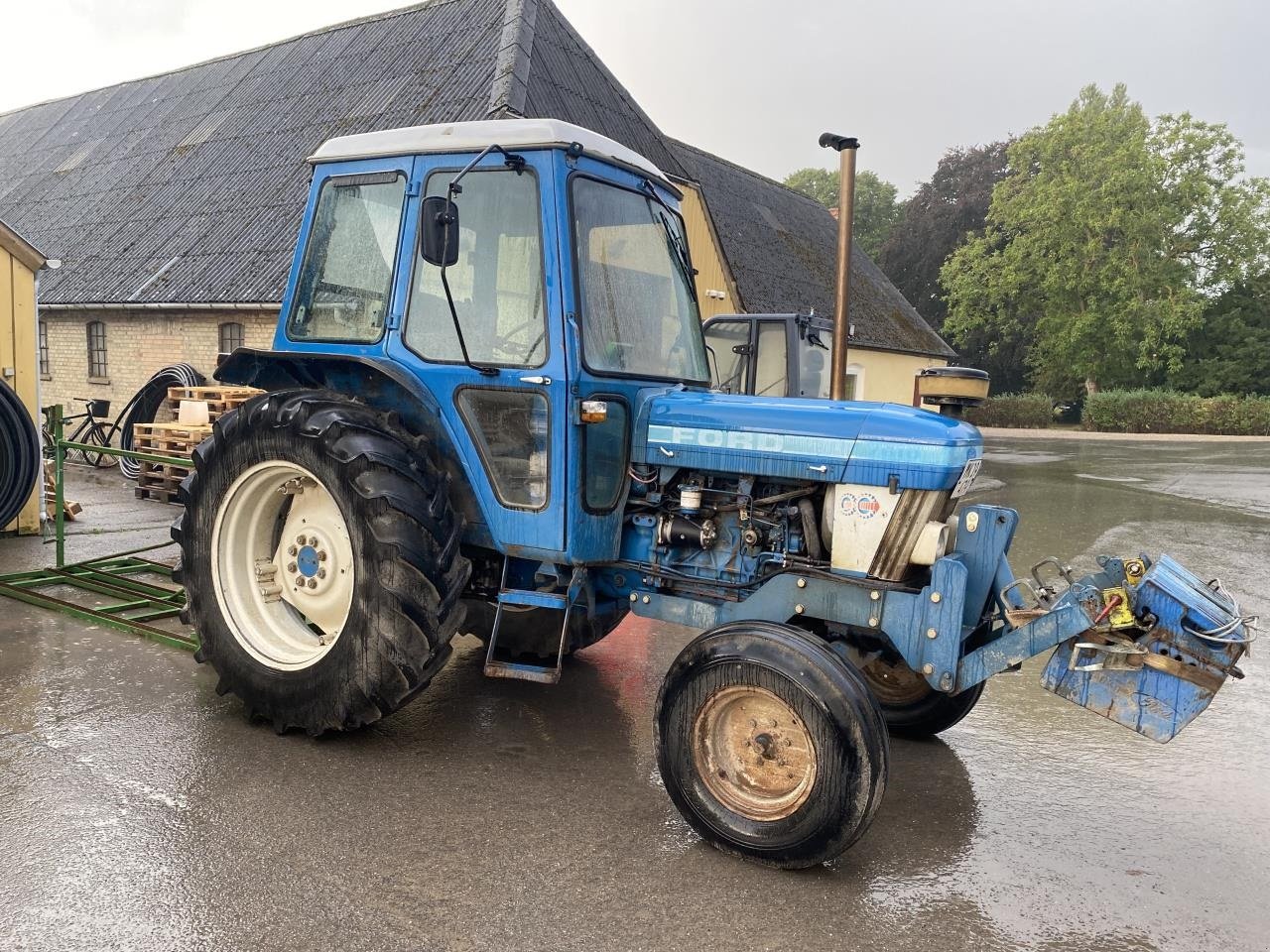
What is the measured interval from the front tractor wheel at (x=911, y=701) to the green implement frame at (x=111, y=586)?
3600 mm

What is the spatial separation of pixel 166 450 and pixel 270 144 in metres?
7.53

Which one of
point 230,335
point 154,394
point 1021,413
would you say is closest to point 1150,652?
point 230,335

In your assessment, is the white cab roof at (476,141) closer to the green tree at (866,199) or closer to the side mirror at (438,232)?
the side mirror at (438,232)

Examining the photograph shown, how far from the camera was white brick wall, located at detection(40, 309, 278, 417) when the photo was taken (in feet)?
50.0

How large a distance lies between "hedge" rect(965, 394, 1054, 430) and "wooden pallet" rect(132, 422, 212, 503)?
110 ft

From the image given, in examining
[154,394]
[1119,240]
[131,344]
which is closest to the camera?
[154,394]

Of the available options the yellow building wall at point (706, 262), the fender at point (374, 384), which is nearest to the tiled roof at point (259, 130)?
the yellow building wall at point (706, 262)

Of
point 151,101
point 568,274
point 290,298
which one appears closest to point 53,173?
point 151,101

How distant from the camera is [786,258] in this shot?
2416 cm

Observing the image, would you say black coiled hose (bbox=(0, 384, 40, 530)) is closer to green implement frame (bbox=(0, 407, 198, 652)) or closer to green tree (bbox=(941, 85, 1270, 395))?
green implement frame (bbox=(0, 407, 198, 652))

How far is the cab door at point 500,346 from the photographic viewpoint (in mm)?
3857

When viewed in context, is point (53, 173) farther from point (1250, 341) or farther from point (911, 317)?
point (1250, 341)

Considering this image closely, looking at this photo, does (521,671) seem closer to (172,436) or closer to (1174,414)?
(172,436)

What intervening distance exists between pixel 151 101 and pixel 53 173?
9.21ft
